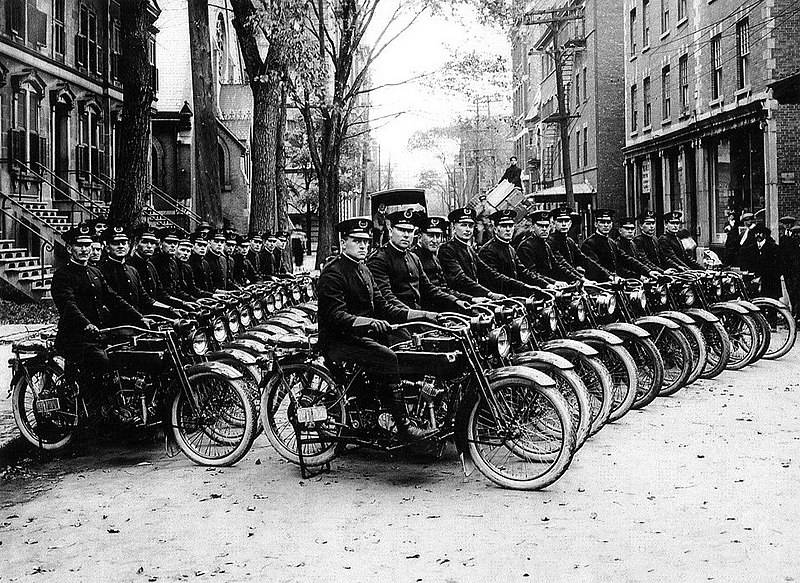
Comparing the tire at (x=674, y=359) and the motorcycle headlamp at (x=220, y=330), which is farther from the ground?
the motorcycle headlamp at (x=220, y=330)

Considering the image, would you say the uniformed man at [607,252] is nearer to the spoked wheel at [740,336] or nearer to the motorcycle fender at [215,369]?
the spoked wheel at [740,336]

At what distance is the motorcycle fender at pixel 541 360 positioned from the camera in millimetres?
7930

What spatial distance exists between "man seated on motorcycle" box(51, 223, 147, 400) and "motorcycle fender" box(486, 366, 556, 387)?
11.3ft

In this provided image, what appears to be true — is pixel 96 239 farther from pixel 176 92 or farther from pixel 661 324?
pixel 176 92

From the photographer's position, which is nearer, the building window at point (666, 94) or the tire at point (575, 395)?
the tire at point (575, 395)

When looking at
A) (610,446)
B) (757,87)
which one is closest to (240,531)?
(610,446)

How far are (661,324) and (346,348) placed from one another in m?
4.45

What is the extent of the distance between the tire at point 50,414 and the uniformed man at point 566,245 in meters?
6.34

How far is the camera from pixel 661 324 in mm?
10898

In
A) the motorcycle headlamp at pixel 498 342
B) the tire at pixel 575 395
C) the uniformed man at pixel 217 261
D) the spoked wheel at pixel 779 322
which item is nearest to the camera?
the tire at pixel 575 395

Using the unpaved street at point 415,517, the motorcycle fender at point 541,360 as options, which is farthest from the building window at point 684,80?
the motorcycle fender at point 541,360

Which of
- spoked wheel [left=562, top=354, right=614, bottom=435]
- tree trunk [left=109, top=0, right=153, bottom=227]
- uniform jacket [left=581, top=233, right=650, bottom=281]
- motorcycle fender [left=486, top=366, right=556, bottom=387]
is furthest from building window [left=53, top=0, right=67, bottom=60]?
motorcycle fender [left=486, top=366, right=556, bottom=387]

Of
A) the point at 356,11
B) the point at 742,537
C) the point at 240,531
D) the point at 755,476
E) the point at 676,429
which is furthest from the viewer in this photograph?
the point at 356,11

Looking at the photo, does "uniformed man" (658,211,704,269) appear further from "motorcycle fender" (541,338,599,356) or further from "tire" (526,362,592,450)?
"tire" (526,362,592,450)
